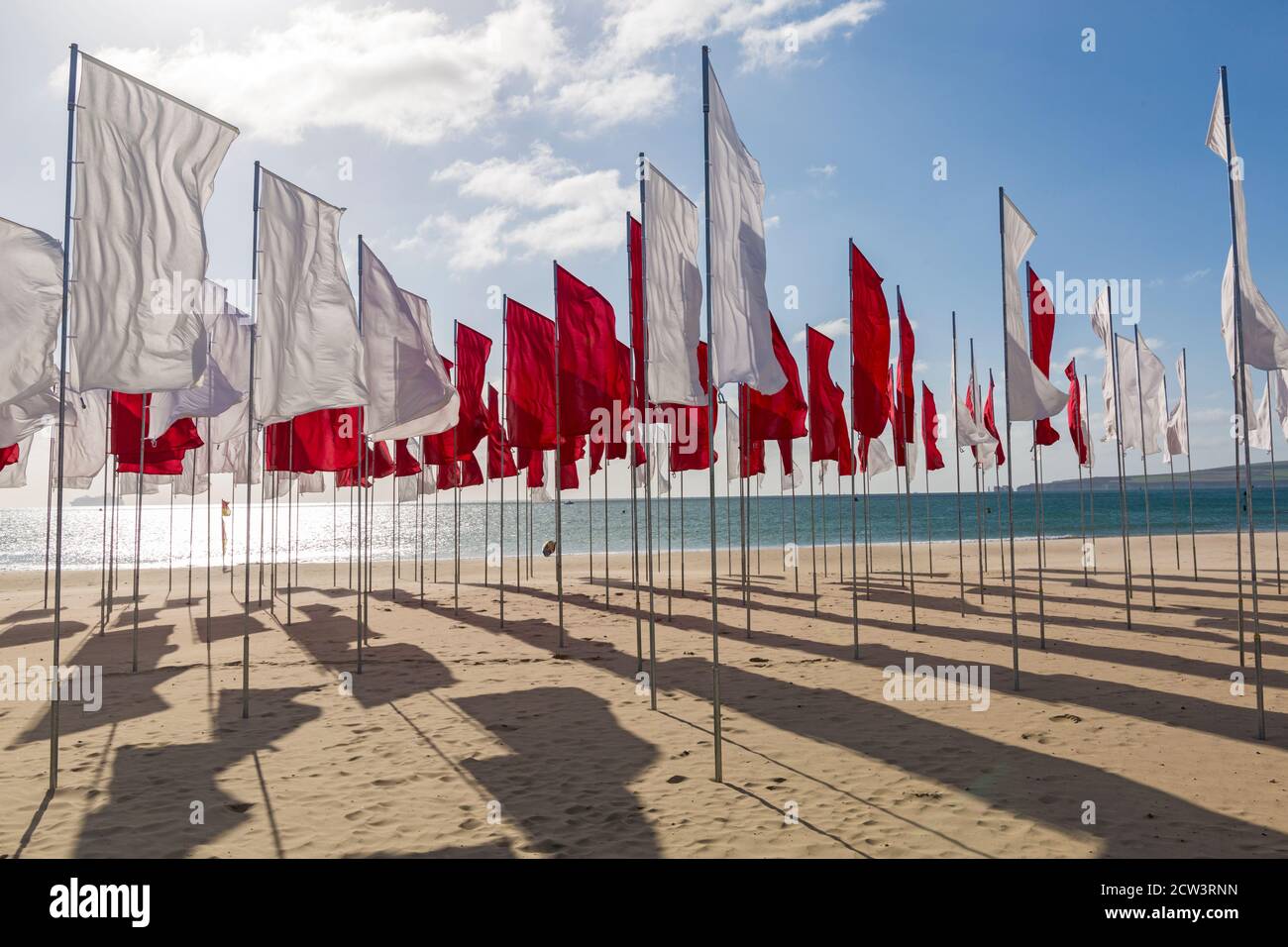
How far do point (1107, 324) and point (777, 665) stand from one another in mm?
9448

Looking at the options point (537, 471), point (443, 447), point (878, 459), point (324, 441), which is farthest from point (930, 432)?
point (324, 441)

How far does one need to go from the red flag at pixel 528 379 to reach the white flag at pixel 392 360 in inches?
70.2

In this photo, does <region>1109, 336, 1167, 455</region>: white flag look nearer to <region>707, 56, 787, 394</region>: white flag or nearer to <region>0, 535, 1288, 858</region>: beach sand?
<region>0, 535, 1288, 858</region>: beach sand

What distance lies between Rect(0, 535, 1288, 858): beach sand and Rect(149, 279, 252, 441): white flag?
13.0 ft

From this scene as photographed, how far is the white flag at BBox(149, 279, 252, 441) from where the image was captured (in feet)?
37.1

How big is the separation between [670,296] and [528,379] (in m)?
5.32

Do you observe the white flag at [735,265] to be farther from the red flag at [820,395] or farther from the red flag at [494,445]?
the red flag at [494,445]

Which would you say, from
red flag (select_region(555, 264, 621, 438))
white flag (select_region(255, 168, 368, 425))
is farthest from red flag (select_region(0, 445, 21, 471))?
red flag (select_region(555, 264, 621, 438))

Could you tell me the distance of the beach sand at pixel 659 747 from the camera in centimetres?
594

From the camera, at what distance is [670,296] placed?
366 inches

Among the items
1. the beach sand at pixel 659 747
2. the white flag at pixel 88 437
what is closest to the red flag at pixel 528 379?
the beach sand at pixel 659 747
